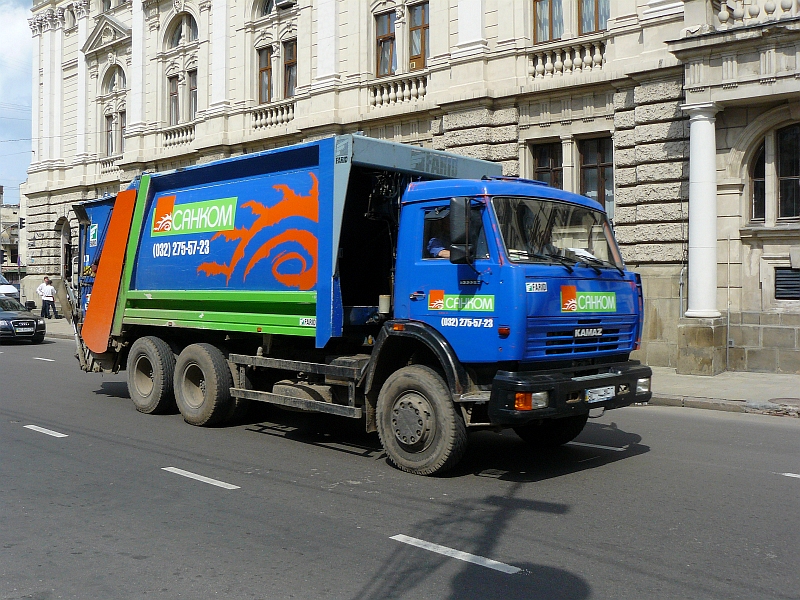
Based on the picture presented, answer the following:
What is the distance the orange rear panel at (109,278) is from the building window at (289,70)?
1407cm

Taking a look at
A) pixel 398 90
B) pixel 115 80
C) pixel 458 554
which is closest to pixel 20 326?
pixel 398 90

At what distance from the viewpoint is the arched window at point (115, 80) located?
34.2 metres

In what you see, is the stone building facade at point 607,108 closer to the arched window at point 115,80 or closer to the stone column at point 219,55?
the stone column at point 219,55

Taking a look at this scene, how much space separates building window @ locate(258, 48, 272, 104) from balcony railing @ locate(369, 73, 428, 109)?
16.9 feet

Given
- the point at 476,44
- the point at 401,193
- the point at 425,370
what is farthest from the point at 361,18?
the point at 425,370

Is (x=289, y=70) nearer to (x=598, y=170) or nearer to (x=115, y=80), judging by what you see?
(x=598, y=170)

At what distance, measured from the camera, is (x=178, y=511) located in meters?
6.43

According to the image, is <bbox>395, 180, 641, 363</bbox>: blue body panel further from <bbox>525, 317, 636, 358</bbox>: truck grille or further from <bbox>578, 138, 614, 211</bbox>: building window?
<bbox>578, 138, 614, 211</bbox>: building window

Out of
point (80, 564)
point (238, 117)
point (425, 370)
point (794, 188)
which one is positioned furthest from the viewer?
point (238, 117)

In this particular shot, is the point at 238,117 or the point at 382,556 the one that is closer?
the point at 382,556

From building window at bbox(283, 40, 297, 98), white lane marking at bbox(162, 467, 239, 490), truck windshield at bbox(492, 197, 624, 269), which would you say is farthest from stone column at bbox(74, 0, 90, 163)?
truck windshield at bbox(492, 197, 624, 269)

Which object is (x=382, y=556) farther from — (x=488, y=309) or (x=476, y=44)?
(x=476, y=44)

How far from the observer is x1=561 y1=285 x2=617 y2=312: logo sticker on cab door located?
24.0 feet

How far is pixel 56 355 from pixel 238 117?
9.75 metres
